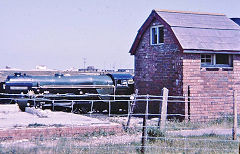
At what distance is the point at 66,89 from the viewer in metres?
21.4

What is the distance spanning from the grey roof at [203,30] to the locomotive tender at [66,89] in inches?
207

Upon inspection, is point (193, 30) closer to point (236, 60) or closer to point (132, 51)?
point (236, 60)

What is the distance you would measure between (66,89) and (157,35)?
6.00 meters

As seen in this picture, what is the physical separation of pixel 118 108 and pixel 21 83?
5540 mm

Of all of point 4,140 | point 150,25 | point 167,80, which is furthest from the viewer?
point 150,25

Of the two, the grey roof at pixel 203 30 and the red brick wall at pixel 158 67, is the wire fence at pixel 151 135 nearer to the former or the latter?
the red brick wall at pixel 158 67

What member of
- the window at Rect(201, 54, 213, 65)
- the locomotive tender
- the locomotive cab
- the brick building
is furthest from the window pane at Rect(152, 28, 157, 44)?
the locomotive cab

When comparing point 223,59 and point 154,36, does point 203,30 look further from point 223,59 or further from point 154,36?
point 154,36

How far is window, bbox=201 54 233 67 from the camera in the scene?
1727 cm

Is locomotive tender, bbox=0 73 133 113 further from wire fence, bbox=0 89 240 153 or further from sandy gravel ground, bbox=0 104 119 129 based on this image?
sandy gravel ground, bbox=0 104 119 129

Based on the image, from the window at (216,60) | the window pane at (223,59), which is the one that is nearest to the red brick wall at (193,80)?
the window at (216,60)

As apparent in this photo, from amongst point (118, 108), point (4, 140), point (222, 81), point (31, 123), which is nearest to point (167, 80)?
point (222, 81)

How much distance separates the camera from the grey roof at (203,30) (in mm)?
16891

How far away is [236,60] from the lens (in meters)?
17.5
